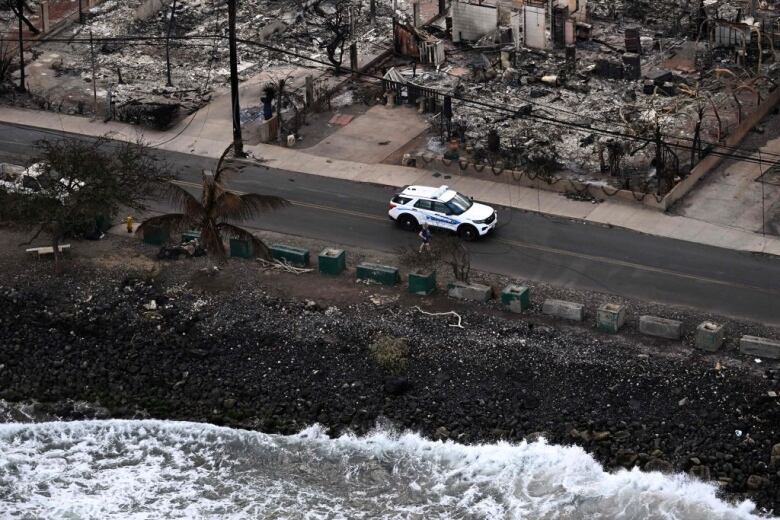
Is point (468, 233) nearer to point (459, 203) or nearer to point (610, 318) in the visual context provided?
point (459, 203)

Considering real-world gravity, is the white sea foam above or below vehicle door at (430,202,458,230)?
below

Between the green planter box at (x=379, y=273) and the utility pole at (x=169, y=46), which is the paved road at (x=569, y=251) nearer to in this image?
the green planter box at (x=379, y=273)

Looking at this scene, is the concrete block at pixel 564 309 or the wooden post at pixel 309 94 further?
the wooden post at pixel 309 94

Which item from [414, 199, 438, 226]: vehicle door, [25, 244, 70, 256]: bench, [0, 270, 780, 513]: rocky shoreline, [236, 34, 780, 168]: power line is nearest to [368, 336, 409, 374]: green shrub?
[0, 270, 780, 513]: rocky shoreline

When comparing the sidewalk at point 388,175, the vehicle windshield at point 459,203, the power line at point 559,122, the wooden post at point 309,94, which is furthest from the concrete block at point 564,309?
the wooden post at point 309,94

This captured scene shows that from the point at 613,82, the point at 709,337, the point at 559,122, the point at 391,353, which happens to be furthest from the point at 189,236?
the point at 613,82

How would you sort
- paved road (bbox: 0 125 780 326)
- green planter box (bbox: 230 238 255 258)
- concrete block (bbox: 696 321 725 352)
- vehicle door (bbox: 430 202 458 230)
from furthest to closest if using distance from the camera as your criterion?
vehicle door (bbox: 430 202 458 230), green planter box (bbox: 230 238 255 258), paved road (bbox: 0 125 780 326), concrete block (bbox: 696 321 725 352)

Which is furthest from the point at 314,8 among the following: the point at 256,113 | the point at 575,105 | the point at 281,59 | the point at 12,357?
the point at 12,357

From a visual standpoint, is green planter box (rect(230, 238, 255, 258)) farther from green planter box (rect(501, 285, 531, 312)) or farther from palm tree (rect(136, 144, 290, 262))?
green planter box (rect(501, 285, 531, 312))
